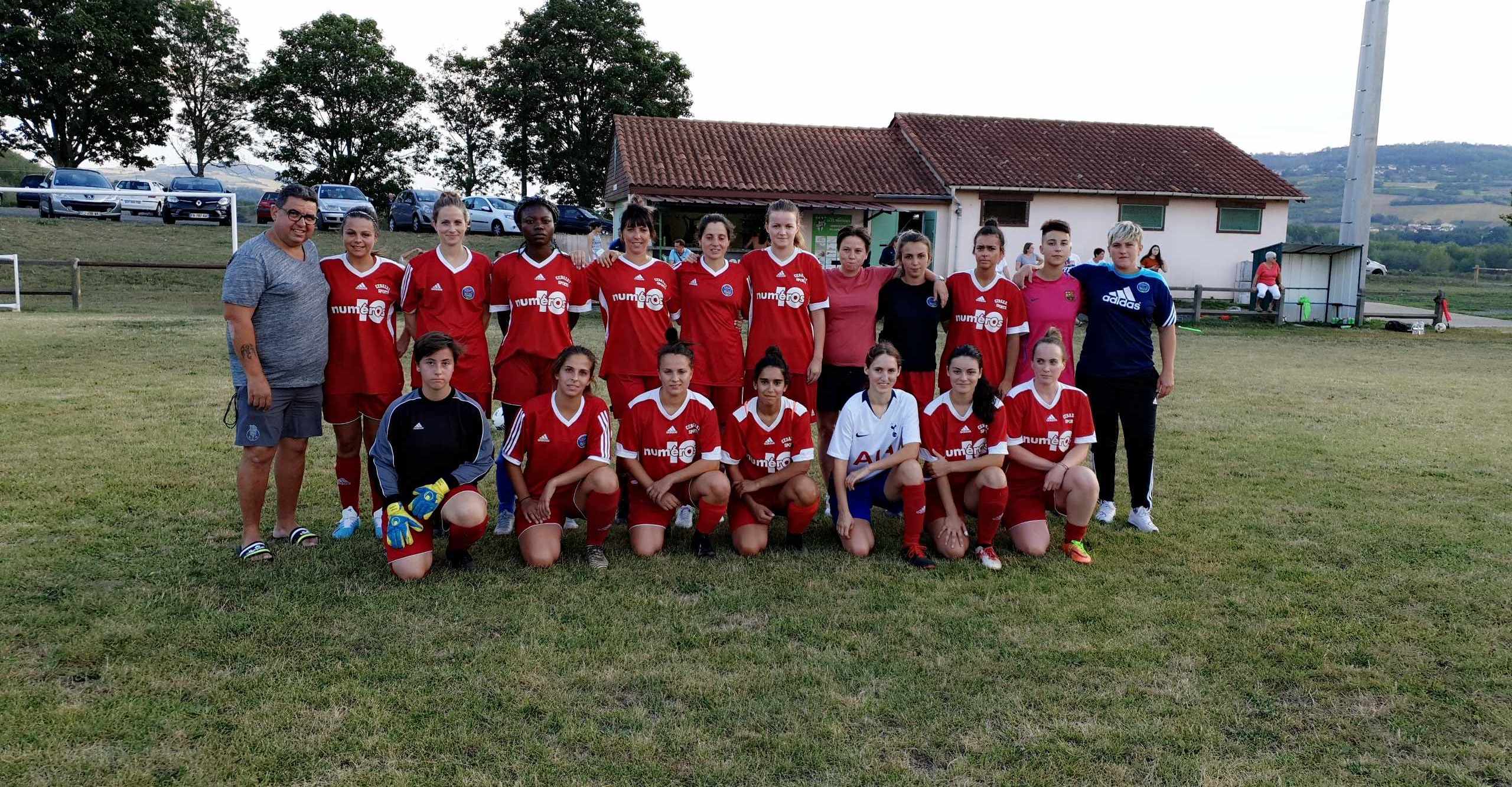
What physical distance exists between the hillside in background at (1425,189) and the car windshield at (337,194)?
74.3m

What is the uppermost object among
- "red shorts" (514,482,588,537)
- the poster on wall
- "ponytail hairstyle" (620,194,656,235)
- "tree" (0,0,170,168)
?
"tree" (0,0,170,168)

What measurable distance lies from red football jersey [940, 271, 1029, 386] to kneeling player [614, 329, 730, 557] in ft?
4.58

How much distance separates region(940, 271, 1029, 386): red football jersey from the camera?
5.19m

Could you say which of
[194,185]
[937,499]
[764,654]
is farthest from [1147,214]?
[194,185]

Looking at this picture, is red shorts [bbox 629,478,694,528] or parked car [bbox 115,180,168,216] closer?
red shorts [bbox 629,478,694,528]

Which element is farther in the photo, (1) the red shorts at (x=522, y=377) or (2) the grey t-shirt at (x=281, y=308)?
(1) the red shorts at (x=522, y=377)

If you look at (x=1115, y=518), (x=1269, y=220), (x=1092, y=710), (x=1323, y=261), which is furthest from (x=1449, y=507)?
(x=1269, y=220)

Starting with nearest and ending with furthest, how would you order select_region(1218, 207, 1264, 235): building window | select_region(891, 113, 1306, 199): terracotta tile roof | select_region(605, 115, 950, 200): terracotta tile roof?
select_region(605, 115, 950, 200): terracotta tile roof < select_region(891, 113, 1306, 199): terracotta tile roof < select_region(1218, 207, 1264, 235): building window

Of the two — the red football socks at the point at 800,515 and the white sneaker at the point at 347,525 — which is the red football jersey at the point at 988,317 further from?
the white sneaker at the point at 347,525

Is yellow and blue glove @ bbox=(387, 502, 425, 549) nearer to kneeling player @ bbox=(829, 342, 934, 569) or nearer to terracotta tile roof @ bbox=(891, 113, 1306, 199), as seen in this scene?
kneeling player @ bbox=(829, 342, 934, 569)

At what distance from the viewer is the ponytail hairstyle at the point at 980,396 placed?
470 cm

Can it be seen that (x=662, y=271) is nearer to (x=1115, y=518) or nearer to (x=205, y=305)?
(x=1115, y=518)

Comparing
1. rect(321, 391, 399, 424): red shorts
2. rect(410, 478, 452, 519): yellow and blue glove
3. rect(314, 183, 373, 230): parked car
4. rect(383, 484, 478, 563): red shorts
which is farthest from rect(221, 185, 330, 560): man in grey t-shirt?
rect(314, 183, 373, 230): parked car

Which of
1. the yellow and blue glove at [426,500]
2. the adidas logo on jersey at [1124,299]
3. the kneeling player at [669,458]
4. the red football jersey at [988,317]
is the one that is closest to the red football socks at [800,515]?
the kneeling player at [669,458]
